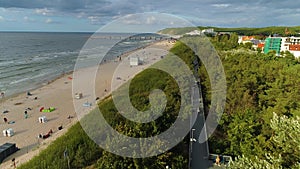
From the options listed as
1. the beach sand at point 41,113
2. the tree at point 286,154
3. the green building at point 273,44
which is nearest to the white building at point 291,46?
the green building at point 273,44

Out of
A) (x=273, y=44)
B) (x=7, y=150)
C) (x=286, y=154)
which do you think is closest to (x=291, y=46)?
(x=273, y=44)

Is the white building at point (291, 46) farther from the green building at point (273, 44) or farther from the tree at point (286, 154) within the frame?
the tree at point (286, 154)

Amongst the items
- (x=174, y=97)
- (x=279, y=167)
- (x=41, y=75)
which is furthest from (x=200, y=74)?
(x=41, y=75)

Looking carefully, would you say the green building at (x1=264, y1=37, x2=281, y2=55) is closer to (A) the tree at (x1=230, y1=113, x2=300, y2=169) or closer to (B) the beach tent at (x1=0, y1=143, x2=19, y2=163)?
(A) the tree at (x1=230, y1=113, x2=300, y2=169)

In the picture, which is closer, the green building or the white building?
the white building

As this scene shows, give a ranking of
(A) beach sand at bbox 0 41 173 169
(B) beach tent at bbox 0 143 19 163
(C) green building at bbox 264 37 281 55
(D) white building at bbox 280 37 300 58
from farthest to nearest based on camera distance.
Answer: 1. (C) green building at bbox 264 37 281 55
2. (D) white building at bbox 280 37 300 58
3. (A) beach sand at bbox 0 41 173 169
4. (B) beach tent at bbox 0 143 19 163

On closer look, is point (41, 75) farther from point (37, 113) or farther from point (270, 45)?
point (270, 45)

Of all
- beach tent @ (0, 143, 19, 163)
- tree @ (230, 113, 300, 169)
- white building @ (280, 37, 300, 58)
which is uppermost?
white building @ (280, 37, 300, 58)

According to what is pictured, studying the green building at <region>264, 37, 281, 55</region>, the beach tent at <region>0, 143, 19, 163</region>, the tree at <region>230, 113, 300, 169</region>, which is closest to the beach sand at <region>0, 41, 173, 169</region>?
the beach tent at <region>0, 143, 19, 163</region>

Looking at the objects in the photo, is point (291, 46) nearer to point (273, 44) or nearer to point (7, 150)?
point (273, 44)

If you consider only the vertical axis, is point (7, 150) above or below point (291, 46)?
below

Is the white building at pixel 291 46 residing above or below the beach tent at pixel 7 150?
above
